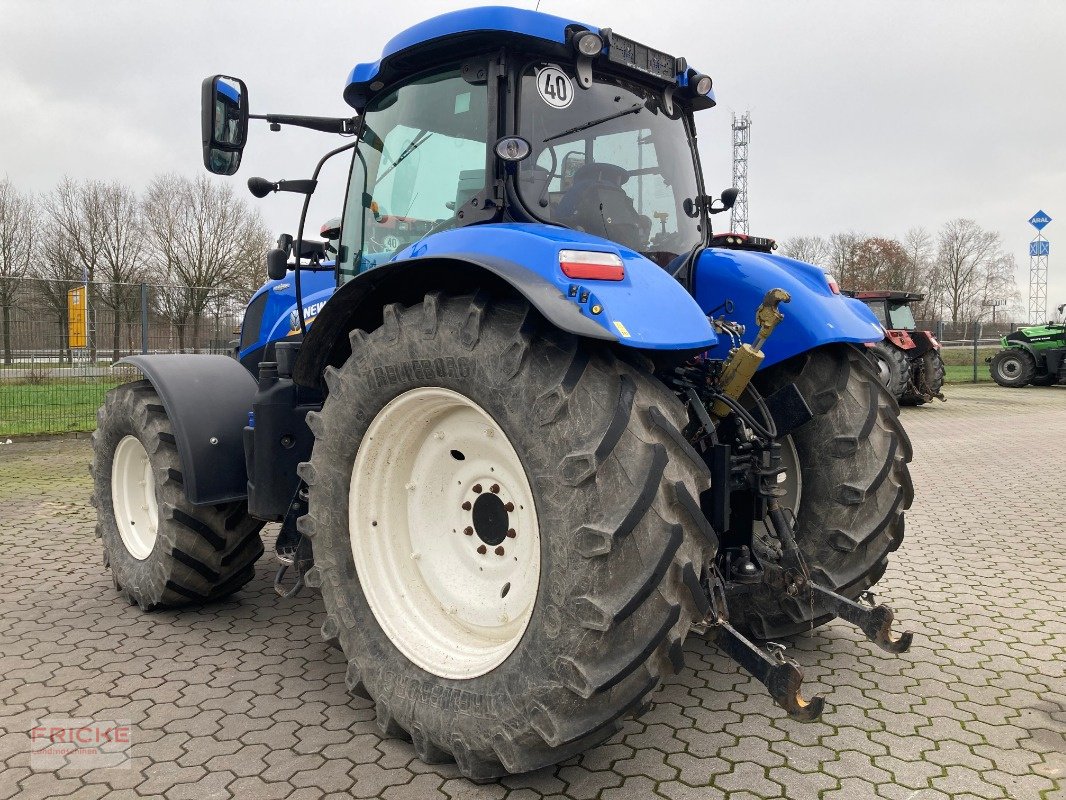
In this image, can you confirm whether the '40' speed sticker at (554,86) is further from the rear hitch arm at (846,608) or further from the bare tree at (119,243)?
the bare tree at (119,243)

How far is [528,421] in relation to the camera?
228 cm

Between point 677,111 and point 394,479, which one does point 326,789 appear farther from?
point 677,111

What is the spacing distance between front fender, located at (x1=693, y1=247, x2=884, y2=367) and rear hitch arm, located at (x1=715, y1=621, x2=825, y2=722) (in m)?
1.27

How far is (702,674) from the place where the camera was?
3.33 m

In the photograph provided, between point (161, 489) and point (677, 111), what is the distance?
2.99 meters

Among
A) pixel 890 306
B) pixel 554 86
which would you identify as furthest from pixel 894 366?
pixel 554 86

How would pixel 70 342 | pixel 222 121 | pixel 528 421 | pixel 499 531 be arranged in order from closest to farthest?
pixel 528 421 → pixel 499 531 → pixel 222 121 → pixel 70 342

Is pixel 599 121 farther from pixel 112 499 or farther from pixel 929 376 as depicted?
pixel 929 376

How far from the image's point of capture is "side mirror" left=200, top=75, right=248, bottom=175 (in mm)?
3379

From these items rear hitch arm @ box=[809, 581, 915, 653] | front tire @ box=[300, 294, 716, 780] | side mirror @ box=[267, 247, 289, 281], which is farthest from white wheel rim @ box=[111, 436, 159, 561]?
rear hitch arm @ box=[809, 581, 915, 653]

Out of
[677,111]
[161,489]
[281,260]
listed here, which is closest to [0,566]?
[161,489]

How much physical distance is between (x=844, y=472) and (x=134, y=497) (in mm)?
3630

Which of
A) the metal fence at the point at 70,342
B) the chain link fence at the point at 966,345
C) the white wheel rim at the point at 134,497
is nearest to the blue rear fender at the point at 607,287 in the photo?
the white wheel rim at the point at 134,497

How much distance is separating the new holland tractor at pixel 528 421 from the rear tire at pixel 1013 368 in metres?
20.7
